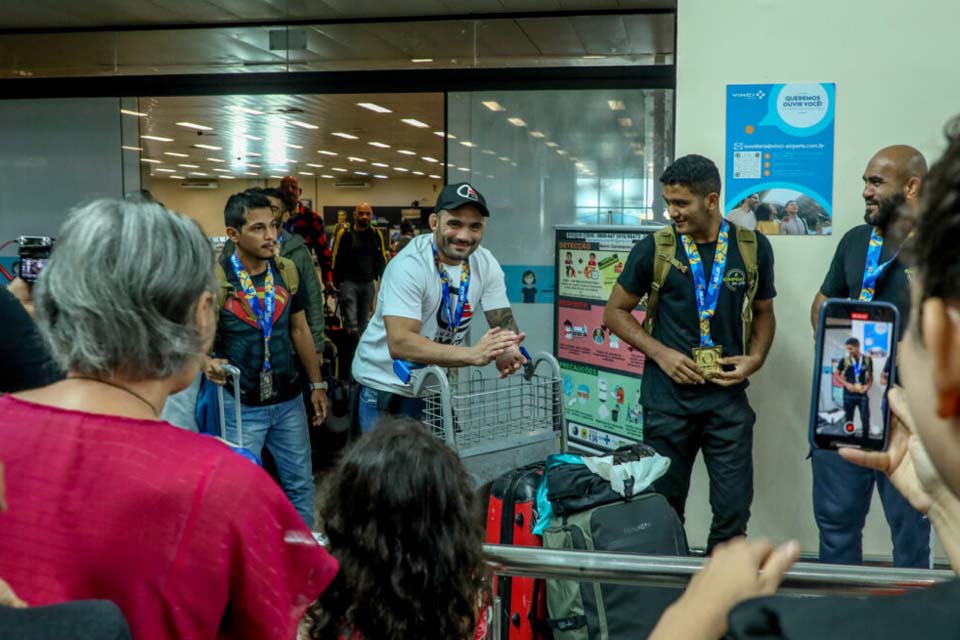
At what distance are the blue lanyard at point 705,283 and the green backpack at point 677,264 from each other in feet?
0.17

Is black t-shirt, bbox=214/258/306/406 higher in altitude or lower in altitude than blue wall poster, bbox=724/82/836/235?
lower

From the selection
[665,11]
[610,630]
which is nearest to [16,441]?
[610,630]

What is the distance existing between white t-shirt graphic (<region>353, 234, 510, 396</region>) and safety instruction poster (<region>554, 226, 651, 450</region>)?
129cm

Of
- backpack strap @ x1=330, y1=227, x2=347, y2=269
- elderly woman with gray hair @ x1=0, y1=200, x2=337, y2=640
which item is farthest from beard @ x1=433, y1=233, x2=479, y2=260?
backpack strap @ x1=330, y1=227, x2=347, y2=269

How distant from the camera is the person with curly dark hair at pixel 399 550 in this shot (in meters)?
1.81

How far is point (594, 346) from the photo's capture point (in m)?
5.55

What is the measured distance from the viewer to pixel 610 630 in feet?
9.53

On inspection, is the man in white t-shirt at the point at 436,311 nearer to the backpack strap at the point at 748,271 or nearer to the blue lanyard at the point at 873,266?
the backpack strap at the point at 748,271

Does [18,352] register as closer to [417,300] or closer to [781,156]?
[417,300]

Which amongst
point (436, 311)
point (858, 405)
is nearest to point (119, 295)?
point (858, 405)

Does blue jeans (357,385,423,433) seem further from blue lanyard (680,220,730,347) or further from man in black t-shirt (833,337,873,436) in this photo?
man in black t-shirt (833,337,873,436)

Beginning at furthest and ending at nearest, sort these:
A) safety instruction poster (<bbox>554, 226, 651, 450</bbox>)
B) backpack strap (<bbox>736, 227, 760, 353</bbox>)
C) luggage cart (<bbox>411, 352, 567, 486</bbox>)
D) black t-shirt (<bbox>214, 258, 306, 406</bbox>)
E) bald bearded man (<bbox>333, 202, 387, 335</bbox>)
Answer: bald bearded man (<bbox>333, 202, 387, 335</bbox>) < safety instruction poster (<bbox>554, 226, 651, 450</bbox>) < black t-shirt (<bbox>214, 258, 306, 406</bbox>) < backpack strap (<bbox>736, 227, 760, 353</bbox>) < luggage cart (<bbox>411, 352, 567, 486</bbox>)

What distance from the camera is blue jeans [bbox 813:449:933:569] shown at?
3797mm

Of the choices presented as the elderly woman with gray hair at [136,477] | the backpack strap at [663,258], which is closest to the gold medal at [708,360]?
the backpack strap at [663,258]
